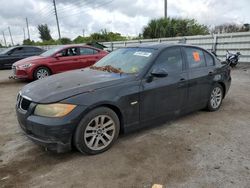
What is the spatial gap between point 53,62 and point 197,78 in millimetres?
6103

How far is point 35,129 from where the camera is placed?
9.68 feet

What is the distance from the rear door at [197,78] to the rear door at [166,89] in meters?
0.18

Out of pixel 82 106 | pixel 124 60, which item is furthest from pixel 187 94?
pixel 82 106

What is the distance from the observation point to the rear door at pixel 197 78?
4305mm

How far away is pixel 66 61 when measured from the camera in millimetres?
8961

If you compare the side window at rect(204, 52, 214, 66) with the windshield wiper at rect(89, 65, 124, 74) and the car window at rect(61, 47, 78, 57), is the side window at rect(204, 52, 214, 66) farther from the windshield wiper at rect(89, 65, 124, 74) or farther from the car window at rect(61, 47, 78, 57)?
the car window at rect(61, 47, 78, 57)

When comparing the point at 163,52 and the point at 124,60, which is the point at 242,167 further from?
the point at 124,60

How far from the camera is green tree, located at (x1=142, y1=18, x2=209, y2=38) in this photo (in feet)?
61.5

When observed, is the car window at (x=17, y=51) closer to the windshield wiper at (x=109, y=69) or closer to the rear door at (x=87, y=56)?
the rear door at (x=87, y=56)

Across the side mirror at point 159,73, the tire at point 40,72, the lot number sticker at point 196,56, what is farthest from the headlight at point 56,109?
the tire at point 40,72

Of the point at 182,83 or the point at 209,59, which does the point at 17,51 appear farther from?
the point at 182,83

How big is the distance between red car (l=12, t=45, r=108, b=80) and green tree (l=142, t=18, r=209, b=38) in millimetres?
11013

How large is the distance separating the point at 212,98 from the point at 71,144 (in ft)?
10.5

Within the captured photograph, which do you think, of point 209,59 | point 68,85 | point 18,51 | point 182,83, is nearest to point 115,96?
point 68,85
